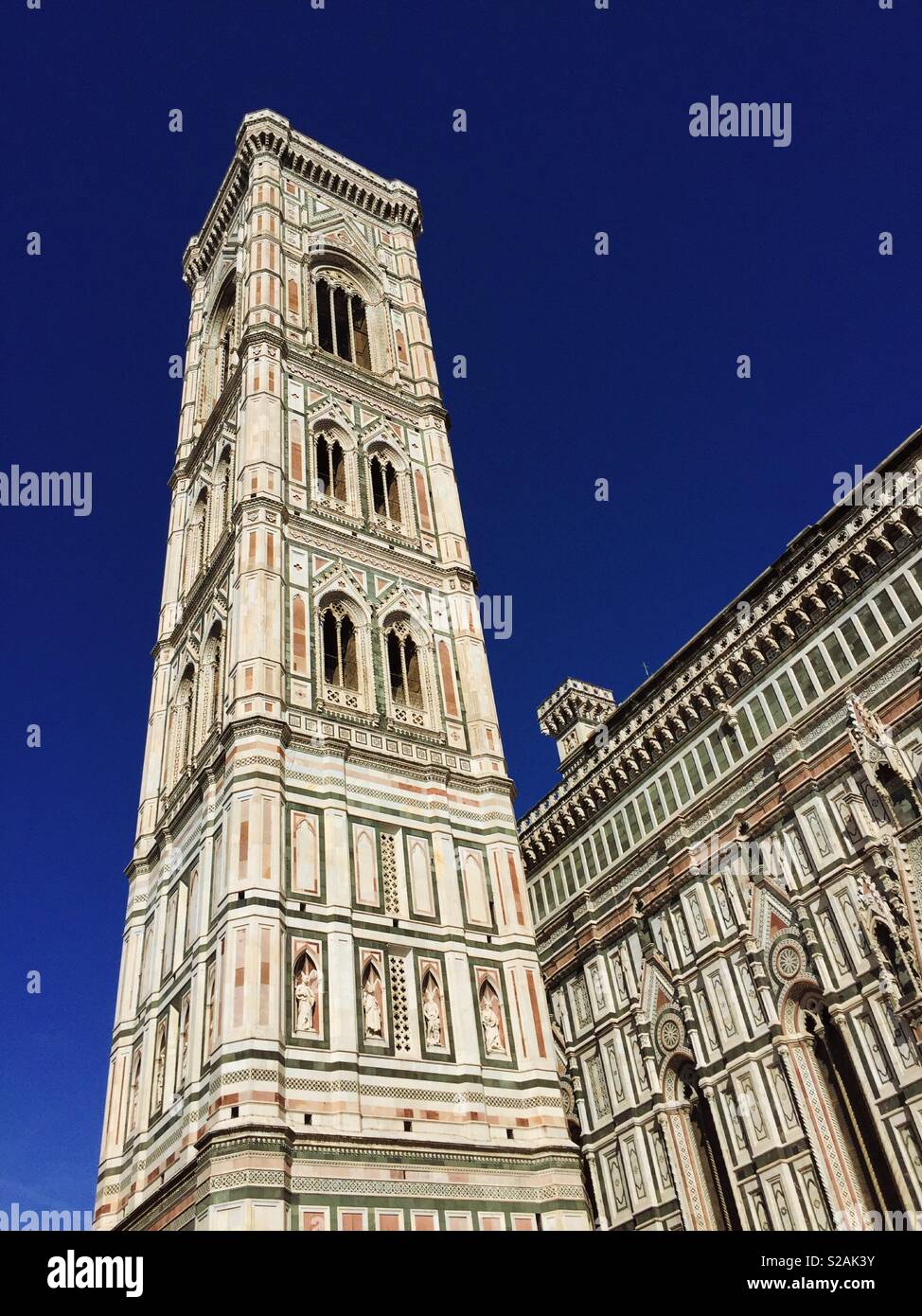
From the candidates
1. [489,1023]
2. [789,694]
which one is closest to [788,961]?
[789,694]

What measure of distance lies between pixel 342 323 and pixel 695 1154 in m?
22.5

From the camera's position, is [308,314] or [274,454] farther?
[308,314]

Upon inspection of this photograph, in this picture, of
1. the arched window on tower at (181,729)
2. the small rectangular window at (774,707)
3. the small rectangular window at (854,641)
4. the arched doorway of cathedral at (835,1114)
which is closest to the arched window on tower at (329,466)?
the arched window on tower at (181,729)

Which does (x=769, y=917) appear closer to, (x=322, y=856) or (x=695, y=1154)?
(x=695, y=1154)

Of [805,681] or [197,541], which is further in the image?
[197,541]

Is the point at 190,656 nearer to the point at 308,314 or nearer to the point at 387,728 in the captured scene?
the point at 387,728

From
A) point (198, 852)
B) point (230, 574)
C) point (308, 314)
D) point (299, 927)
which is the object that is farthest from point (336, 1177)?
point (308, 314)

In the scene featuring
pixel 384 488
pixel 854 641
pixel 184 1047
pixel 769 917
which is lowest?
pixel 184 1047

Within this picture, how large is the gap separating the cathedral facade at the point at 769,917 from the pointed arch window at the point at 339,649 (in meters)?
8.44

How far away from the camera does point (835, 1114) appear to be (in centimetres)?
1822

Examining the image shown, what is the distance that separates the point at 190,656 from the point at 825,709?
13420mm

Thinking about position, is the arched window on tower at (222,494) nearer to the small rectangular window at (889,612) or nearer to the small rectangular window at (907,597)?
the small rectangular window at (889,612)
